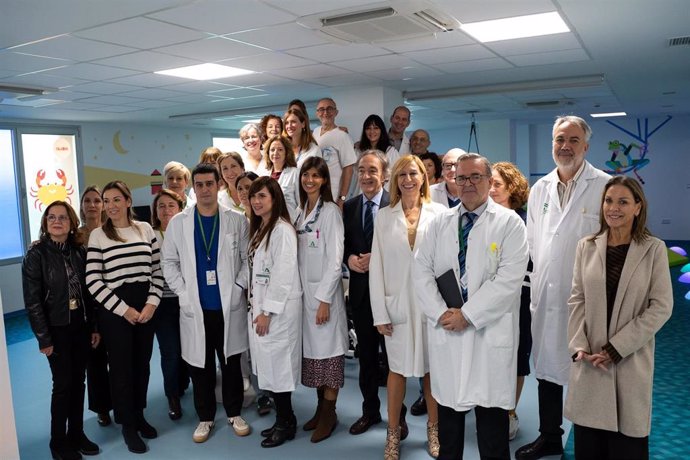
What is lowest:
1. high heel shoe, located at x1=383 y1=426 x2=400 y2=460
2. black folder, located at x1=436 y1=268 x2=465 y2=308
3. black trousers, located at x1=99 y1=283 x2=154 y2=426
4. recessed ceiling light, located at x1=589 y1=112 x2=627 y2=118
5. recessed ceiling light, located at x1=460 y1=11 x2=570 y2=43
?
high heel shoe, located at x1=383 y1=426 x2=400 y2=460

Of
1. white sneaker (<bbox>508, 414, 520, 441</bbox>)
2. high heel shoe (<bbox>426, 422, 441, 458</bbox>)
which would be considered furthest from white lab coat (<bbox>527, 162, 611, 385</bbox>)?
high heel shoe (<bbox>426, 422, 441, 458</bbox>)

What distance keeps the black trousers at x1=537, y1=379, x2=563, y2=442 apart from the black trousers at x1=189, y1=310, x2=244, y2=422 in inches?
74.3

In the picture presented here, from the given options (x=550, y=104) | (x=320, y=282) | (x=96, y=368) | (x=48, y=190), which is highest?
(x=550, y=104)

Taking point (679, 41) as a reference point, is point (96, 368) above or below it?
below

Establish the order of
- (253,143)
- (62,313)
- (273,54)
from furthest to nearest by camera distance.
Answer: (253,143) < (273,54) < (62,313)

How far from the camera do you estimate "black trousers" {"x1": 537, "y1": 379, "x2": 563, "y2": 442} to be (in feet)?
9.83

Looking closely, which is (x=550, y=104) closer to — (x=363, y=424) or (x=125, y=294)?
(x=363, y=424)

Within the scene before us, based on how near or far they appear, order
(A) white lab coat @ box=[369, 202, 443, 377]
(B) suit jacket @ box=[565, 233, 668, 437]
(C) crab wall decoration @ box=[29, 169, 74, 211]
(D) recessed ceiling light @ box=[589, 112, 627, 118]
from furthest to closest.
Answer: (D) recessed ceiling light @ box=[589, 112, 627, 118] → (C) crab wall decoration @ box=[29, 169, 74, 211] → (A) white lab coat @ box=[369, 202, 443, 377] → (B) suit jacket @ box=[565, 233, 668, 437]

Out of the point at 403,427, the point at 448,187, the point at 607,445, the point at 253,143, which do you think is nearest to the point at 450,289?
the point at 607,445

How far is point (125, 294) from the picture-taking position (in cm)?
324

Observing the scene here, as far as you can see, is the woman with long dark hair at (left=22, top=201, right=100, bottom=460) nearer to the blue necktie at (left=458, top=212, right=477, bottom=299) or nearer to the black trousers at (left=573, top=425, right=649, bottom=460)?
the blue necktie at (left=458, top=212, right=477, bottom=299)

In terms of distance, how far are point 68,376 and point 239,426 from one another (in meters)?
1.09

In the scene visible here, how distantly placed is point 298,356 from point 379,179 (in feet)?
3.95

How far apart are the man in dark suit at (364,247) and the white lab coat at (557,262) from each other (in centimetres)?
94
